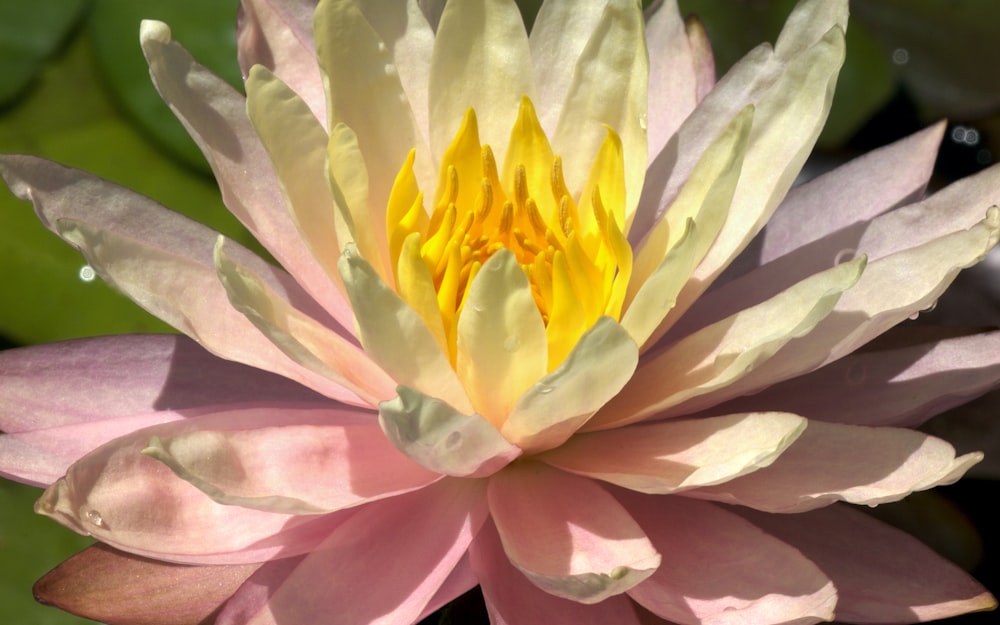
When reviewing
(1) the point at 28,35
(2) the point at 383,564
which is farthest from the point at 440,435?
(1) the point at 28,35

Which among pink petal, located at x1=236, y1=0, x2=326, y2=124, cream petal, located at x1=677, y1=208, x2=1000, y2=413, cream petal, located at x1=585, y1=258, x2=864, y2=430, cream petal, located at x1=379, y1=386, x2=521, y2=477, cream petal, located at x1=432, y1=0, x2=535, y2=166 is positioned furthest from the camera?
pink petal, located at x1=236, y1=0, x2=326, y2=124

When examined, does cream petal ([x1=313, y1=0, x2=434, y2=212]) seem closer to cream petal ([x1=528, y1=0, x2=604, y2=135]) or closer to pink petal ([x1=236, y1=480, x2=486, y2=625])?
cream petal ([x1=528, y1=0, x2=604, y2=135])

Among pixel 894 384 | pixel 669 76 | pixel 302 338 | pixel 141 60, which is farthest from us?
pixel 141 60

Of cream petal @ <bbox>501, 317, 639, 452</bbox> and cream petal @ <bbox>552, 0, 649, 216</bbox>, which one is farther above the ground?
cream petal @ <bbox>552, 0, 649, 216</bbox>

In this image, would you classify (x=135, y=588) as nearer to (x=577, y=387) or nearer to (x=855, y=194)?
(x=577, y=387)

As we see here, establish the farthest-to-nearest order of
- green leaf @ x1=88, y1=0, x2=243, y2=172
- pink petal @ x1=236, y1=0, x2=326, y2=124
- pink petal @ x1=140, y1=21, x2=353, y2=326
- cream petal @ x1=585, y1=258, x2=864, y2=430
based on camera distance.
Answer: green leaf @ x1=88, y1=0, x2=243, y2=172, pink petal @ x1=236, y1=0, x2=326, y2=124, pink petal @ x1=140, y1=21, x2=353, y2=326, cream petal @ x1=585, y1=258, x2=864, y2=430

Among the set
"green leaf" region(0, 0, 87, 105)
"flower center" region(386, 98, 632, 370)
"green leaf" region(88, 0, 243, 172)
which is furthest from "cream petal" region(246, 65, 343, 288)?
"green leaf" region(0, 0, 87, 105)

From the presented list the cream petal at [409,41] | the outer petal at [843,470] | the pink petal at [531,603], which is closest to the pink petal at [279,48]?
the cream petal at [409,41]

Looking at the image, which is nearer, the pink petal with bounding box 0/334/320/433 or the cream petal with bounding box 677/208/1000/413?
the cream petal with bounding box 677/208/1000/413
